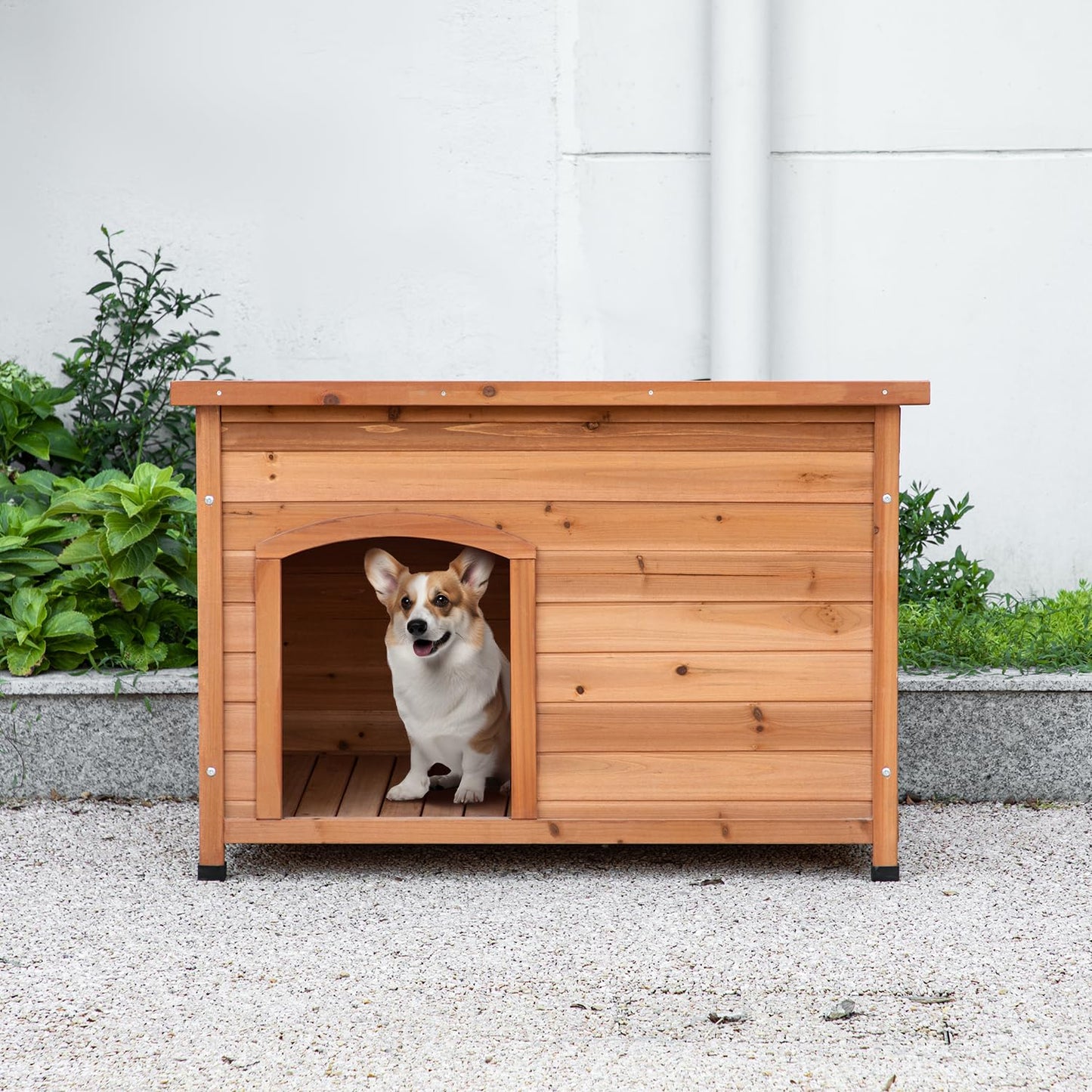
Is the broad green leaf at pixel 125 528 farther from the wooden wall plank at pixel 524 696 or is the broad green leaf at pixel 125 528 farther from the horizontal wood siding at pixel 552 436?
the wooden wall plank at pixel 524 696

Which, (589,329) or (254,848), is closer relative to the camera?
(254,848)

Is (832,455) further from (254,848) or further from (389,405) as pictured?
(254,848)

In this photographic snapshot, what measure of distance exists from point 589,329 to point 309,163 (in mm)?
1308

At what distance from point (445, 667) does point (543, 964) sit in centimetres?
99

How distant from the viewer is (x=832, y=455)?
3.12 m

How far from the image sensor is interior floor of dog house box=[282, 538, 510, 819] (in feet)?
13.2

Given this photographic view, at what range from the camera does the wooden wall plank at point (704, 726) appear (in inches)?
124

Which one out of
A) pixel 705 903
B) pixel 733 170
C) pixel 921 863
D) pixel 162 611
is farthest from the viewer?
pixel 733 170

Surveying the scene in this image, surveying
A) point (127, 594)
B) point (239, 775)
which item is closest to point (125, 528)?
point (127, 594)

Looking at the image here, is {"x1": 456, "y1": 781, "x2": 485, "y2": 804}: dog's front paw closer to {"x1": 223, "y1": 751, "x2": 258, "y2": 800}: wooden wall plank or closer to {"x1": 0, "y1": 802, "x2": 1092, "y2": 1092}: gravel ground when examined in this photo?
{"x1": 0, "y1": 802, "x2": 1092, "y2": 1092}: gravel ground

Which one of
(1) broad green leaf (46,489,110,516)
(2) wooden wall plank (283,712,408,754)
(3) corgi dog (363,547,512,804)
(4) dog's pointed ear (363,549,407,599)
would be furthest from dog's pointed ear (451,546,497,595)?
(1) broad green leaf (46,489,110,516)

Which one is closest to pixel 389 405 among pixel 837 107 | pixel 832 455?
pixel 832 455

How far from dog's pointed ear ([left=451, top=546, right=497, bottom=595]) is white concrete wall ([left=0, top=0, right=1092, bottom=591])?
5.81 feet

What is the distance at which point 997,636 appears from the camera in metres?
4.19
